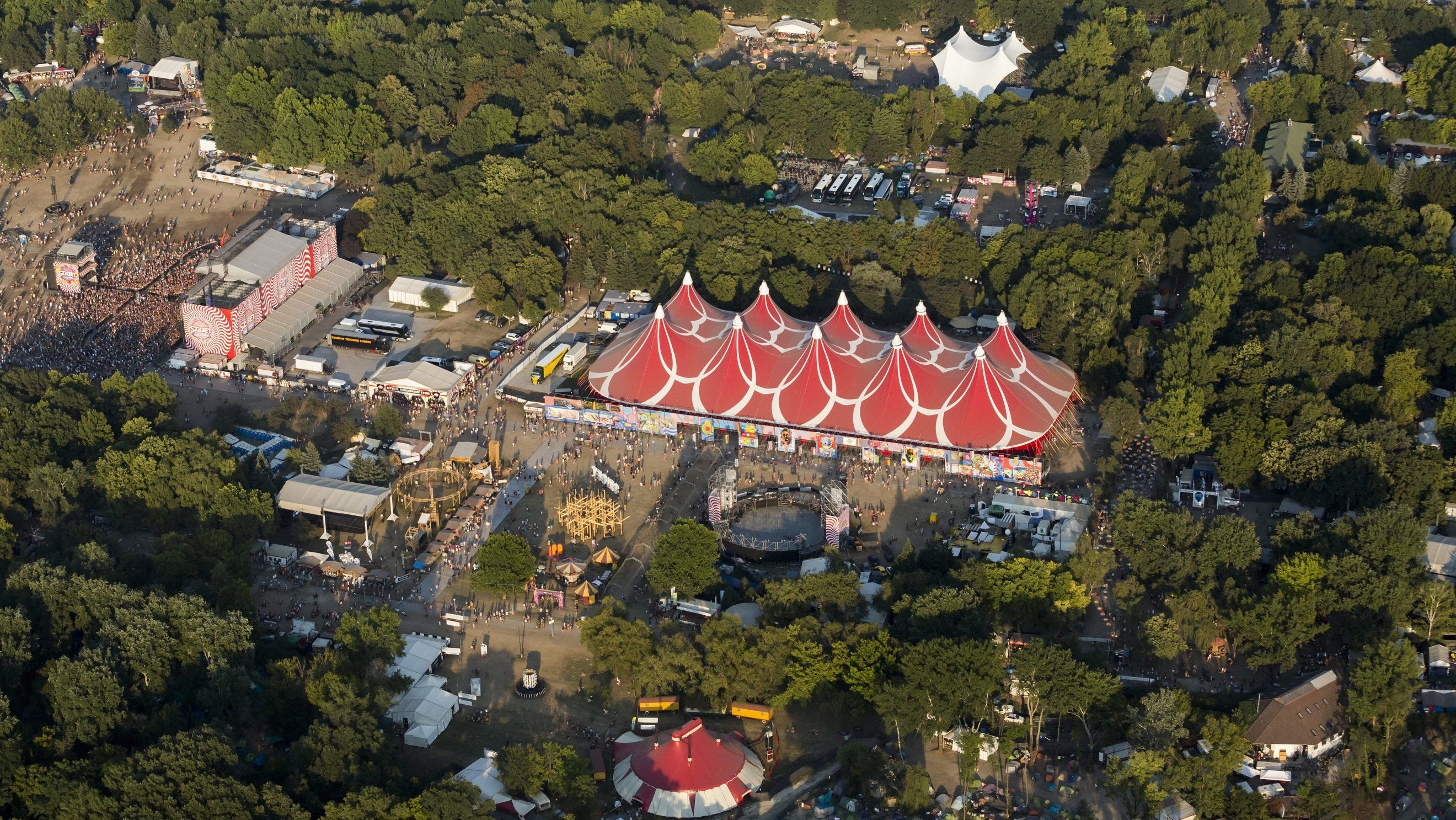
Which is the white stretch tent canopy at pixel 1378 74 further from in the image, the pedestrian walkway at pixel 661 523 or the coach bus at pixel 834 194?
the pedestrian walkway at pixel 661 523

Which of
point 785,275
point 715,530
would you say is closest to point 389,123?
point 785,275

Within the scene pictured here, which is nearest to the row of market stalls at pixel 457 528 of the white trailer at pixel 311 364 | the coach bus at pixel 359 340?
the white trailer at pixel 311 364

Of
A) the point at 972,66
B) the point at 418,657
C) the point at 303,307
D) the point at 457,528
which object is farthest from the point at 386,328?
the point at 972,66

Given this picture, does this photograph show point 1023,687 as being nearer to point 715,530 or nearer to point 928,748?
point 928,748

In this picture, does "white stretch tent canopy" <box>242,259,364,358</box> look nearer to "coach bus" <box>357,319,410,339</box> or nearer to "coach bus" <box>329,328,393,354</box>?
"coach bus" <box>329,328,393,354</box>

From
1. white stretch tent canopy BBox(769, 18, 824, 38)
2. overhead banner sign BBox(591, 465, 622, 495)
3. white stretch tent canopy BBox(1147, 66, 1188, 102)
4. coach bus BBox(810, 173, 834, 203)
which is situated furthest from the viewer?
white stretch tent canopy BBox(769, 18, 824, 38)

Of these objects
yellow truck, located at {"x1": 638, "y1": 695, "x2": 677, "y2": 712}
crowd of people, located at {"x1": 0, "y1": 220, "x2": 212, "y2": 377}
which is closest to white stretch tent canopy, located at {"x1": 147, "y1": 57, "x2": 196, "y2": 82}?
crowd of people, located at {"x1": 0, "y1": 220, "x2": 212, "y2": 377}

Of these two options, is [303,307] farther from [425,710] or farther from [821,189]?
[425,710]
